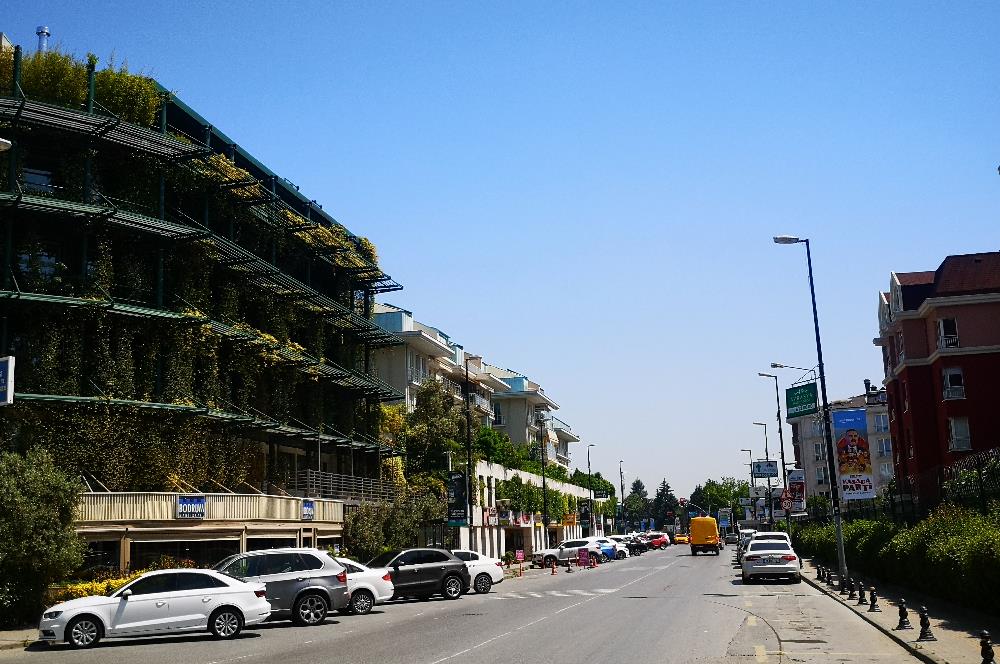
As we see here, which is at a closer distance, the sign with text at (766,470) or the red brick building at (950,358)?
the red brick building at (950,358)

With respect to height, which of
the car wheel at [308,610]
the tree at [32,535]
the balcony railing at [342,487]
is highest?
the balcony railing at [342,487]

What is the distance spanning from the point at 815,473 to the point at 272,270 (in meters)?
101

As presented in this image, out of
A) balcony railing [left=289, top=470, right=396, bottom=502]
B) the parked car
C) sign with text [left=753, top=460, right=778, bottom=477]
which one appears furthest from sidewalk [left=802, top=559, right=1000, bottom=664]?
sign with text [left=753, top=460, right=778, bottom=477]

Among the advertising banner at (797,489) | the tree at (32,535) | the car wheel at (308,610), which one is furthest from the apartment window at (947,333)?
the tree at (32,535)

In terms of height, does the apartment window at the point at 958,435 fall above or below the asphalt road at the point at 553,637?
above

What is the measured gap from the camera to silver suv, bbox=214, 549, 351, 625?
24234mm

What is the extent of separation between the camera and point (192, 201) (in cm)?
4447

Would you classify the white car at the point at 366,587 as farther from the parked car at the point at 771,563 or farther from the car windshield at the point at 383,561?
the parked car at the point at 771,563

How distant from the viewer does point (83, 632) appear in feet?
66.6

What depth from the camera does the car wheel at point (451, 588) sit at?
1291 inches

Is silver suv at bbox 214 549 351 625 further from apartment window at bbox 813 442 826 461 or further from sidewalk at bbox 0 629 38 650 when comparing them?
apartment window at bbox 813 442 826 461

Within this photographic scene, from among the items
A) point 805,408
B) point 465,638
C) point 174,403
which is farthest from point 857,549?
point 174,403

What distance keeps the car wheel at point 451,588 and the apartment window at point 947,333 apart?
3383 cm

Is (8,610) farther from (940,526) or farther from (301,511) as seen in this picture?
(940,526)
